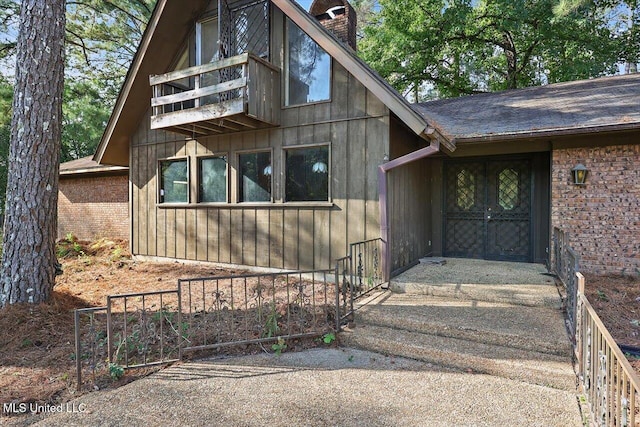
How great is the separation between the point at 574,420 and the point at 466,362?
3.23 feet

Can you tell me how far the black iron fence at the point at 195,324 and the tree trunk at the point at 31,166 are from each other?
0.92m

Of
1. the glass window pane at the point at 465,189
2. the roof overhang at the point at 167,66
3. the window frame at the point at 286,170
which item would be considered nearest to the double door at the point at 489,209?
the glass window pane at the point at 465,189

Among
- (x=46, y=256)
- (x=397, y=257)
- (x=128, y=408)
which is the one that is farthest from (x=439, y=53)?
(x=128, y=408)

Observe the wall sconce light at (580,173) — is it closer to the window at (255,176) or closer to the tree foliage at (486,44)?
the window at (255,176)

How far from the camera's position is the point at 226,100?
6.74 meters

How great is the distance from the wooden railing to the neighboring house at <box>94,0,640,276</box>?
118 inches

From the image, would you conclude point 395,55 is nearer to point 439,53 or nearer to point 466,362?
point 439,53

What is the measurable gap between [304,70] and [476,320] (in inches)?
200

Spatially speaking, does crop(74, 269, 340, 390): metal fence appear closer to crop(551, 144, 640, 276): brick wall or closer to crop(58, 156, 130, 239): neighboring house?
crop(551, 144, 640, 276): brick wall

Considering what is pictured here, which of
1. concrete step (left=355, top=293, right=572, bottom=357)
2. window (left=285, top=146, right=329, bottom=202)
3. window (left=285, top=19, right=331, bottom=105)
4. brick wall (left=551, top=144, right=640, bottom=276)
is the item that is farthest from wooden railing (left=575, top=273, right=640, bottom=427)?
window (left=285, top=19, right=331, bottom=105)

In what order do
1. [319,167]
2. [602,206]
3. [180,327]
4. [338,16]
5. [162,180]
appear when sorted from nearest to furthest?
[180,327]
[602,206]
[319,167]
[338,16]
[162,180]

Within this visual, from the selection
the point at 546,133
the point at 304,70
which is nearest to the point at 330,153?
the point at 304,70

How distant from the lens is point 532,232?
23.3ft

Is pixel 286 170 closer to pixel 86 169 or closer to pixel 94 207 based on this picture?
pixel 86 169
